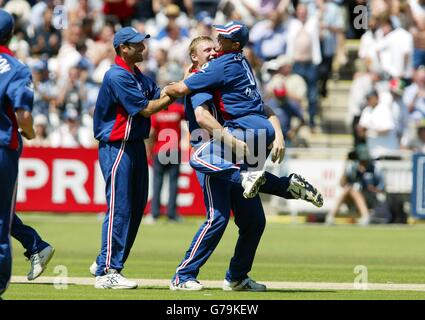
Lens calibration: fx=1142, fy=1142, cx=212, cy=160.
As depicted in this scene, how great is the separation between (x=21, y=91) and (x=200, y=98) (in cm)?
246

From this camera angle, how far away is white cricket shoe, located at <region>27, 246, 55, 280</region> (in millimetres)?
12320

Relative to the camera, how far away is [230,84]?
11.8 m

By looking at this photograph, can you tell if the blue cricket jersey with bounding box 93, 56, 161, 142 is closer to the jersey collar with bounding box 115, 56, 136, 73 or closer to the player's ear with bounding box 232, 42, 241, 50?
the jersey collar with bounding box 115, 56, 136, 73

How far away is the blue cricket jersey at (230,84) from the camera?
11.7 m

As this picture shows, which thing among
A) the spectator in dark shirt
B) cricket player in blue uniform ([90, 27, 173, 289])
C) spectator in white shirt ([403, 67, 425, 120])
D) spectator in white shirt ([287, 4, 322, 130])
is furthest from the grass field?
the spectator in dark shirt

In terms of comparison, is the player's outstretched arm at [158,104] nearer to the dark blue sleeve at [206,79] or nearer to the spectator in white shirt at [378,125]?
the dark blue sleeve at [206,79]

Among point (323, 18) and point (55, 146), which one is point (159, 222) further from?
point (323, 18)

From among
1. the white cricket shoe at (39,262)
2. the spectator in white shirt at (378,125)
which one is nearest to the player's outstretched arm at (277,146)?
the white cricket shoe at (39,262)

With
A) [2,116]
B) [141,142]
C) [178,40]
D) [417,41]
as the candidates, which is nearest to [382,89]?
[417,41]

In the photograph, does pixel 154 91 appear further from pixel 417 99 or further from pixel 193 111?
pixel 417 99

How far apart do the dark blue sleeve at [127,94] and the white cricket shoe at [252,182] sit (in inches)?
56.3

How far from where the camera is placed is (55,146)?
24625 millimetres

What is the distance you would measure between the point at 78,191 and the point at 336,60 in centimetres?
791

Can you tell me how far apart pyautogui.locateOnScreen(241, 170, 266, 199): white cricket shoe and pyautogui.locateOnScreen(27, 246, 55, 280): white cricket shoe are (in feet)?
7.98
